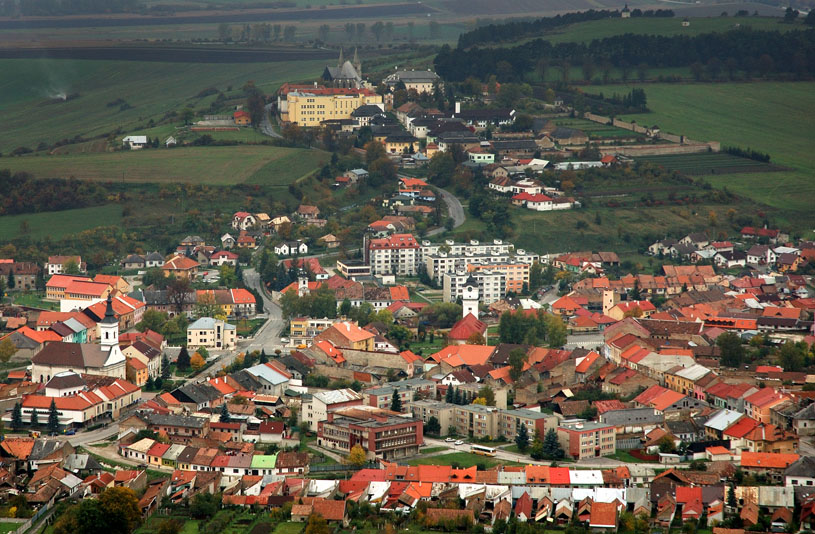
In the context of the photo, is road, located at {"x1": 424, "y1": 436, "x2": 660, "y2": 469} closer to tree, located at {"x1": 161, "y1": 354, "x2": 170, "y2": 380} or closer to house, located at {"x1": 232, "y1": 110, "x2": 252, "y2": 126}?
tree, located at {"x1": 161, "y1": 354, "x2": 170, "y2": 380}

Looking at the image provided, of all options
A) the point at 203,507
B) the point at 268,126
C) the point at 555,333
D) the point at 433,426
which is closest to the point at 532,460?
the point at 433,426

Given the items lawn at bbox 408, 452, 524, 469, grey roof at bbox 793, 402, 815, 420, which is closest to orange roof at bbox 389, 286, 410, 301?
lawn at bbox 408, 452, 524, 469

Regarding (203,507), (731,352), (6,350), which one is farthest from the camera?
(6,350)

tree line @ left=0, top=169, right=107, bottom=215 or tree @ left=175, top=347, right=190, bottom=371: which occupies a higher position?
tree @ left=175, top=347, right=190, bottom=371

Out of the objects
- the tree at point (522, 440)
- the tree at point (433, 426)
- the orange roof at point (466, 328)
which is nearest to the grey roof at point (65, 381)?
the tree at point (433, 426)

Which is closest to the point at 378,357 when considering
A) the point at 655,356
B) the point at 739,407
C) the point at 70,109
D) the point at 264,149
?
the point at 655,356

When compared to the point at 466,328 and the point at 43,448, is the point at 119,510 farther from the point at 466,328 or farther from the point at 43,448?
the point at 466,328
